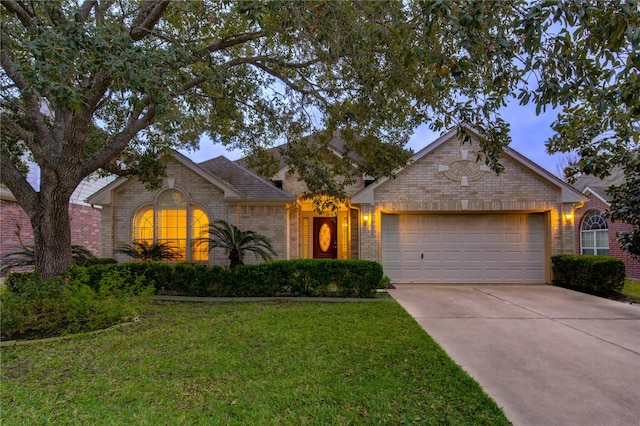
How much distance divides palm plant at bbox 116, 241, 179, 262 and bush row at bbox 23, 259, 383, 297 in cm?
169

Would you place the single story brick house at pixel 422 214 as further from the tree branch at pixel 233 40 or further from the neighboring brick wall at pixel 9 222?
the tree branch at pixel 233 40

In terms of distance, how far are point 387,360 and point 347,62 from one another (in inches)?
179

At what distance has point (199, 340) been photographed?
5.16 metres

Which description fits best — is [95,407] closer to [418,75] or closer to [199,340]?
[199,340]

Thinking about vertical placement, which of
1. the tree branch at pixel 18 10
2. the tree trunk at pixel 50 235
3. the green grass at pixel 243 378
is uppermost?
the tree branch at pixel 18 10

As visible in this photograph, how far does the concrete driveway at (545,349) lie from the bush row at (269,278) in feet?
4.01

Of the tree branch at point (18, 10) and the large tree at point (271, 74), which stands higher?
the tree branch at point (18, 10)

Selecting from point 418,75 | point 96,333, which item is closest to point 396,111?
point 418,75

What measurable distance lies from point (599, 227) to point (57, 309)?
18.2 meters

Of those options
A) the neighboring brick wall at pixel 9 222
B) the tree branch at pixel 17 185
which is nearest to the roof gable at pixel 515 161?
the tree branch at pixel 17 185

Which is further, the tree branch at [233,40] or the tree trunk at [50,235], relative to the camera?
the tree branch at [233,40]

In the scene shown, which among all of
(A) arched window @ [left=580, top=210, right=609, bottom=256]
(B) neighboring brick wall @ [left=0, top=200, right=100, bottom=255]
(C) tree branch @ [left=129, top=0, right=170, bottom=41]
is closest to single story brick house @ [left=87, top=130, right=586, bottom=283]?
(B) neighboring brick wall @ [left=0, top=200, right=100, bottom=255]

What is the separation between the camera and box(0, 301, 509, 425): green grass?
10.1 ft

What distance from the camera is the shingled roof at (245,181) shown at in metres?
10.9
